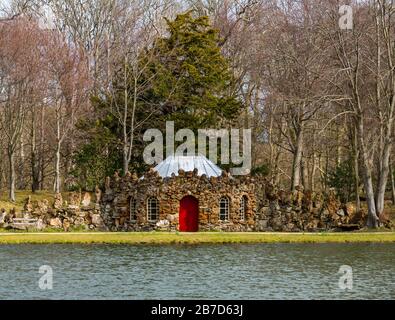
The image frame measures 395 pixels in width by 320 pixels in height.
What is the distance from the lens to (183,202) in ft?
189

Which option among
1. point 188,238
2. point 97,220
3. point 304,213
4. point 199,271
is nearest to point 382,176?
point 304,213

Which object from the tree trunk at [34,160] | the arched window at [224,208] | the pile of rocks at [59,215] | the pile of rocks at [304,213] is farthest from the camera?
the tree trunk at [34,160]

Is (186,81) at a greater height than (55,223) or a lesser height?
greater

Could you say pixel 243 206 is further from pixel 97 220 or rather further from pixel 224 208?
pixel 97 220

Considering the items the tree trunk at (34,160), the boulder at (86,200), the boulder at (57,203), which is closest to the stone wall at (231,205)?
the boulder at (86,200)

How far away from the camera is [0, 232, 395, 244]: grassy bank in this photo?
49.2m

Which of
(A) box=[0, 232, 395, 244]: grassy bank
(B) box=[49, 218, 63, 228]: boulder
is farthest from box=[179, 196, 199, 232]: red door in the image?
(B) box=[49, 218, 63, 228]: boulder

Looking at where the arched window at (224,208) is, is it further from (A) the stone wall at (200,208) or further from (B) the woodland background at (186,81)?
(B) the woodland background at (186,81)

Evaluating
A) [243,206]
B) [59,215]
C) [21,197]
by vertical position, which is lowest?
[59,215]

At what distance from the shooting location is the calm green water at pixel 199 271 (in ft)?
104

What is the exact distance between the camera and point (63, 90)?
66.8 meters

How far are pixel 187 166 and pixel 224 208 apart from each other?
3.81m

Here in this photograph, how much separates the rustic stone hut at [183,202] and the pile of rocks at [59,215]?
3.77 ft

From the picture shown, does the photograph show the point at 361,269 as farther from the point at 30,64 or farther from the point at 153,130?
the point at 30,64
